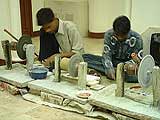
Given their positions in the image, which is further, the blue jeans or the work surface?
the blue jeans

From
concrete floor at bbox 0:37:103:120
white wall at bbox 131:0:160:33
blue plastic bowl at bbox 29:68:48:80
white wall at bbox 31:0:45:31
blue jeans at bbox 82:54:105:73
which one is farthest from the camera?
white wall at bbox 31:0:45:31

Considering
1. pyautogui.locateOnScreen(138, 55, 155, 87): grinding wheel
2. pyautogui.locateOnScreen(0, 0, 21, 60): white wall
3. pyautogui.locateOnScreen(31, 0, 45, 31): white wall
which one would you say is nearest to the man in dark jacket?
pyautogui.locateOnScreen(138, 55, 155, 87): grinding wheel

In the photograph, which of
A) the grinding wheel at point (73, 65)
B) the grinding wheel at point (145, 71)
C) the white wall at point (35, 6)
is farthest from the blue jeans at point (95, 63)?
the white wall at point (35, 6)

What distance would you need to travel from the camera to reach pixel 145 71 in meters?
2.32

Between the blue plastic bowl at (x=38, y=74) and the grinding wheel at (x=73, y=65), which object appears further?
the blue plastic bowl at (x=38, y=74)

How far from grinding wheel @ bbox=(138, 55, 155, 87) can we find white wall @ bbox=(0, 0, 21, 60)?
2154 mm

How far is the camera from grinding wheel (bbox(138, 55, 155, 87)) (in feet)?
7.50

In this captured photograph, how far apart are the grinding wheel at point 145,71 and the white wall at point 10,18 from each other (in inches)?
84.8

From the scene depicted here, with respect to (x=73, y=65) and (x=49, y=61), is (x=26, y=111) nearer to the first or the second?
(x=73, y=65)

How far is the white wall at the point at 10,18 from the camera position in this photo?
12.9 feet

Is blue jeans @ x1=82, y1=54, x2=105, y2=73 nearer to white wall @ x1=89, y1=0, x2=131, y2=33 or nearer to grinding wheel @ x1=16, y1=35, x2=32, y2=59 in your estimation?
grinding wheel @ x1=16, y1=35, x2=32, y2=59

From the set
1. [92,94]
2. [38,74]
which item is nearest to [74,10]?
[38,74]

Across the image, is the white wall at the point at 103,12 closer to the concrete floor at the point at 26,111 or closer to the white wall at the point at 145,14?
the white wall at the point at 145,14

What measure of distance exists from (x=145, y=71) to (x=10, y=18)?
2290 millimetres
